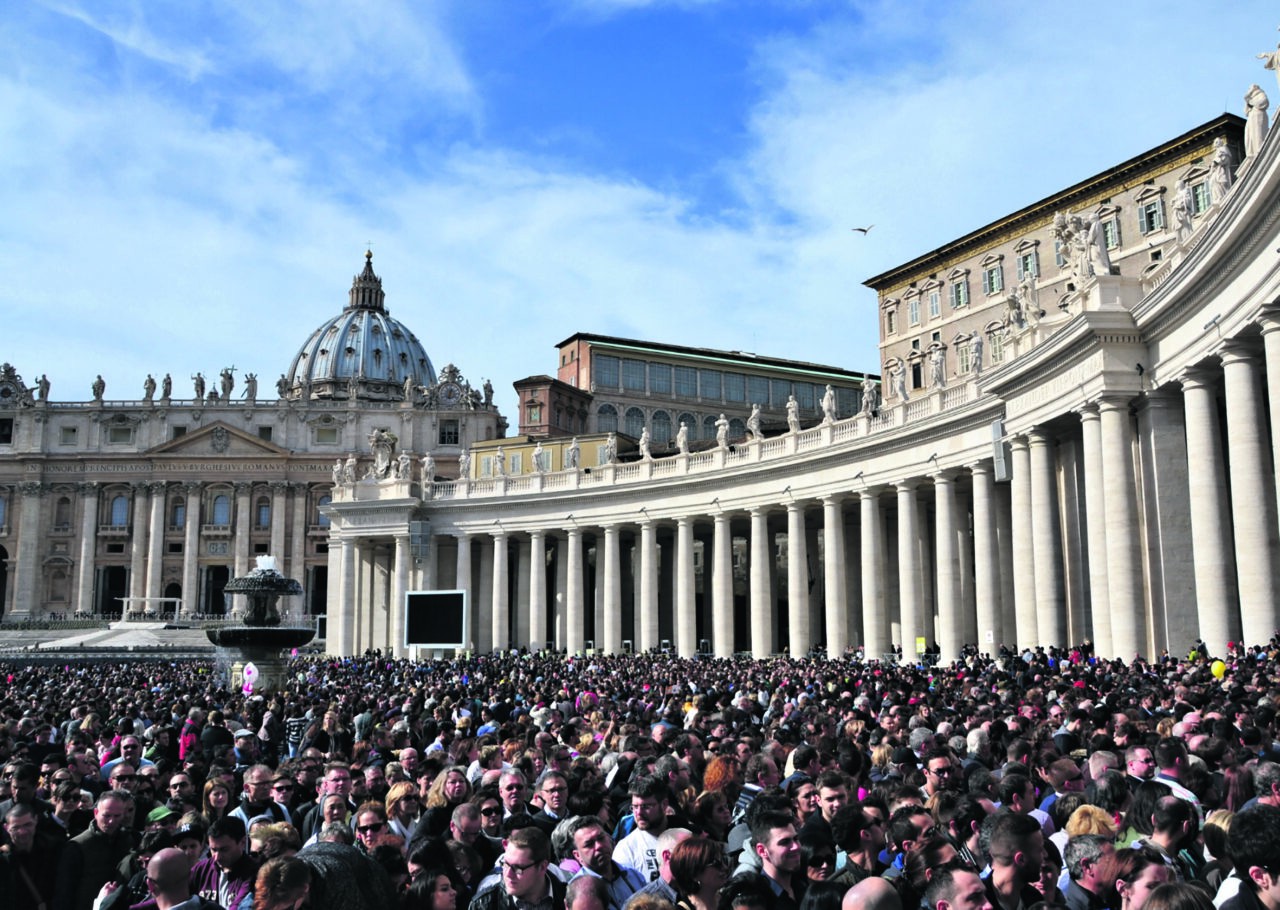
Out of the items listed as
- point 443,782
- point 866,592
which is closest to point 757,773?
point 443,782

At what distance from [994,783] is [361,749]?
9.20 m

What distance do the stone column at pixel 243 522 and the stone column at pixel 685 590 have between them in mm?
85858

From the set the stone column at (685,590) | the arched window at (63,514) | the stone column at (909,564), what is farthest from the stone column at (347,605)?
the arched window at (63,514)

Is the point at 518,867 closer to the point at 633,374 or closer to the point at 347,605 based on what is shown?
the point at 347,605

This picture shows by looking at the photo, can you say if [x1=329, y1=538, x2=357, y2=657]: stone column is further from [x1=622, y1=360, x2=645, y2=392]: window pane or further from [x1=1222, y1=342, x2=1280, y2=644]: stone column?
[x1=1222, y1=342, x2=1280, y2=644]: stone column

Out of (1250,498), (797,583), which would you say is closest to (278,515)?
(797,583)

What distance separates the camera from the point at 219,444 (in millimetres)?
138375

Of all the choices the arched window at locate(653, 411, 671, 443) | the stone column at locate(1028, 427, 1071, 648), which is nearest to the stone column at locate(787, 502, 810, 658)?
the stone column at locate(1028, 427, 1071, 648)

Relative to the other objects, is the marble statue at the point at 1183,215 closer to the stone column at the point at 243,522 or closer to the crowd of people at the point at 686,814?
the crowd of people at the point at 686,814

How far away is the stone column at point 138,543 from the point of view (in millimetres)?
135000

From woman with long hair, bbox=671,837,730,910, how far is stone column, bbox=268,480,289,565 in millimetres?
135896

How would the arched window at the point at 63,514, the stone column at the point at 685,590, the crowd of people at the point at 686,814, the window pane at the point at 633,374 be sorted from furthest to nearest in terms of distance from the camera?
1. the arched window at the point at 63,514
2. the window pane at the point at 633,374
3. the stone column at the point at 685,590
4. the crowd of people at the point at 686,814

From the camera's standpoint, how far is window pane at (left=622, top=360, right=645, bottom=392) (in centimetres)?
12262

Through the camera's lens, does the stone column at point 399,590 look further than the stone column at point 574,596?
Yes
